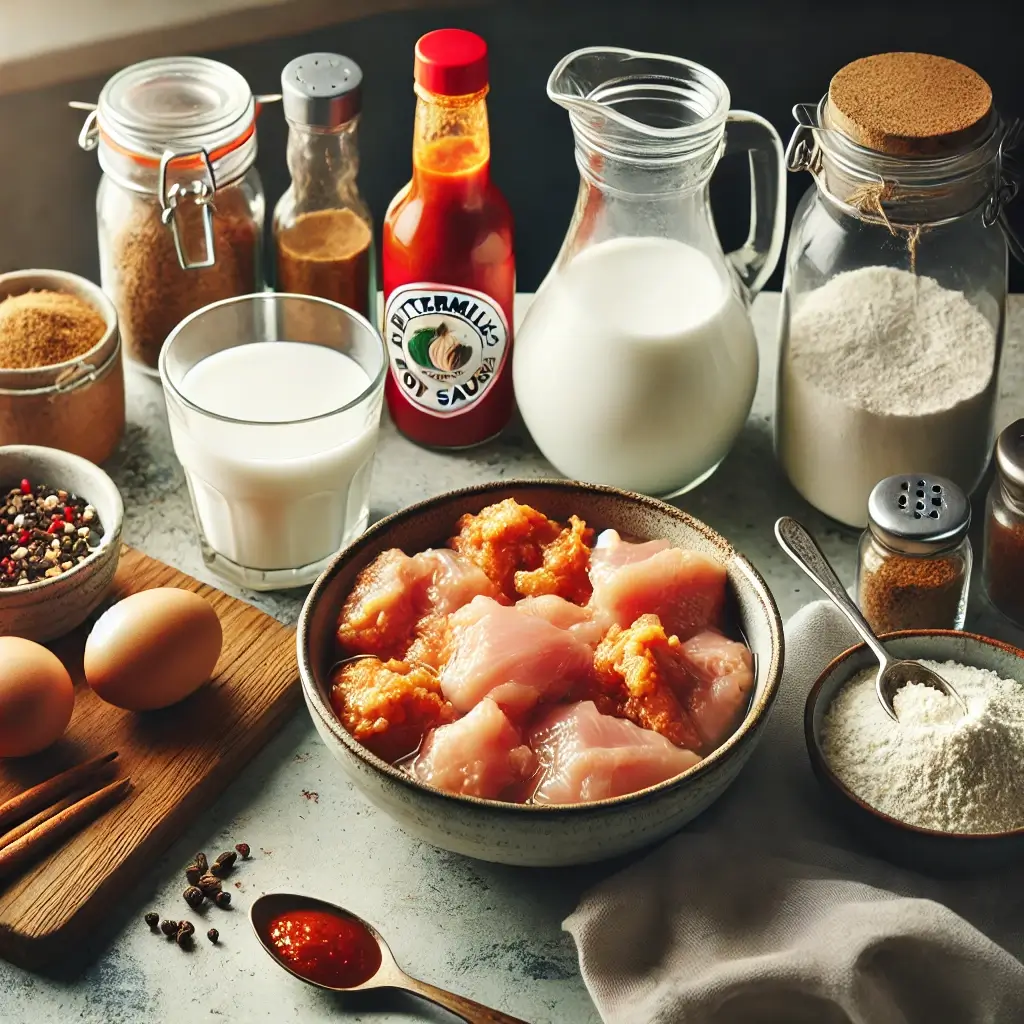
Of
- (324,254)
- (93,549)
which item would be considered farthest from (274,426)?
(324,254)

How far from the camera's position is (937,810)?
124 centimetres

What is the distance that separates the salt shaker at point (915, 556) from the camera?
1.41 metres

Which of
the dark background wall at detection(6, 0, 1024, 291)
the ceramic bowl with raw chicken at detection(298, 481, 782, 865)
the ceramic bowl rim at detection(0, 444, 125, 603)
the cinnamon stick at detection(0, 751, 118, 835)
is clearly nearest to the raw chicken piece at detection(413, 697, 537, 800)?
the ceramic bowl with raw chicken at detection(298, 481, 782, 865)

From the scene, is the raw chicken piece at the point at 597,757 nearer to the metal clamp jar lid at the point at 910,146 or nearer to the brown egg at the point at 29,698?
the brown egg at the point at 29,698

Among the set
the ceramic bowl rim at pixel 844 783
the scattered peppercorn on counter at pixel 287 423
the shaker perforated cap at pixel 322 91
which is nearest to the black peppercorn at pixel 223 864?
the scattered peppercorn on counter at pixel 287 423

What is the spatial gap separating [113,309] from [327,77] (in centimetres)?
37

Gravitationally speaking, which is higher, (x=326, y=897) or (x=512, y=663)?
(x=512, y=663)

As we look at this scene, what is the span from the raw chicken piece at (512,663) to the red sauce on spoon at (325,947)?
0.21 metres

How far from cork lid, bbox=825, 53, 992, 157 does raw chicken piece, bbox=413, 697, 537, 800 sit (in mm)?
678

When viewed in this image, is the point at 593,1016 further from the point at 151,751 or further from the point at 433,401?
the point at 433,401

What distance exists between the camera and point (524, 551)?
141cm

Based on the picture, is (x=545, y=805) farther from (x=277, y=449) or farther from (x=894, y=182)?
(x=894, y=182)

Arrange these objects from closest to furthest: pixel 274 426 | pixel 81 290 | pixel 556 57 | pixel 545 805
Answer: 1. pixel 545 805
2. pixel 274 426
3. pixel 81 290
4. pixel 556 57

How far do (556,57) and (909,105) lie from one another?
1.52 metres
